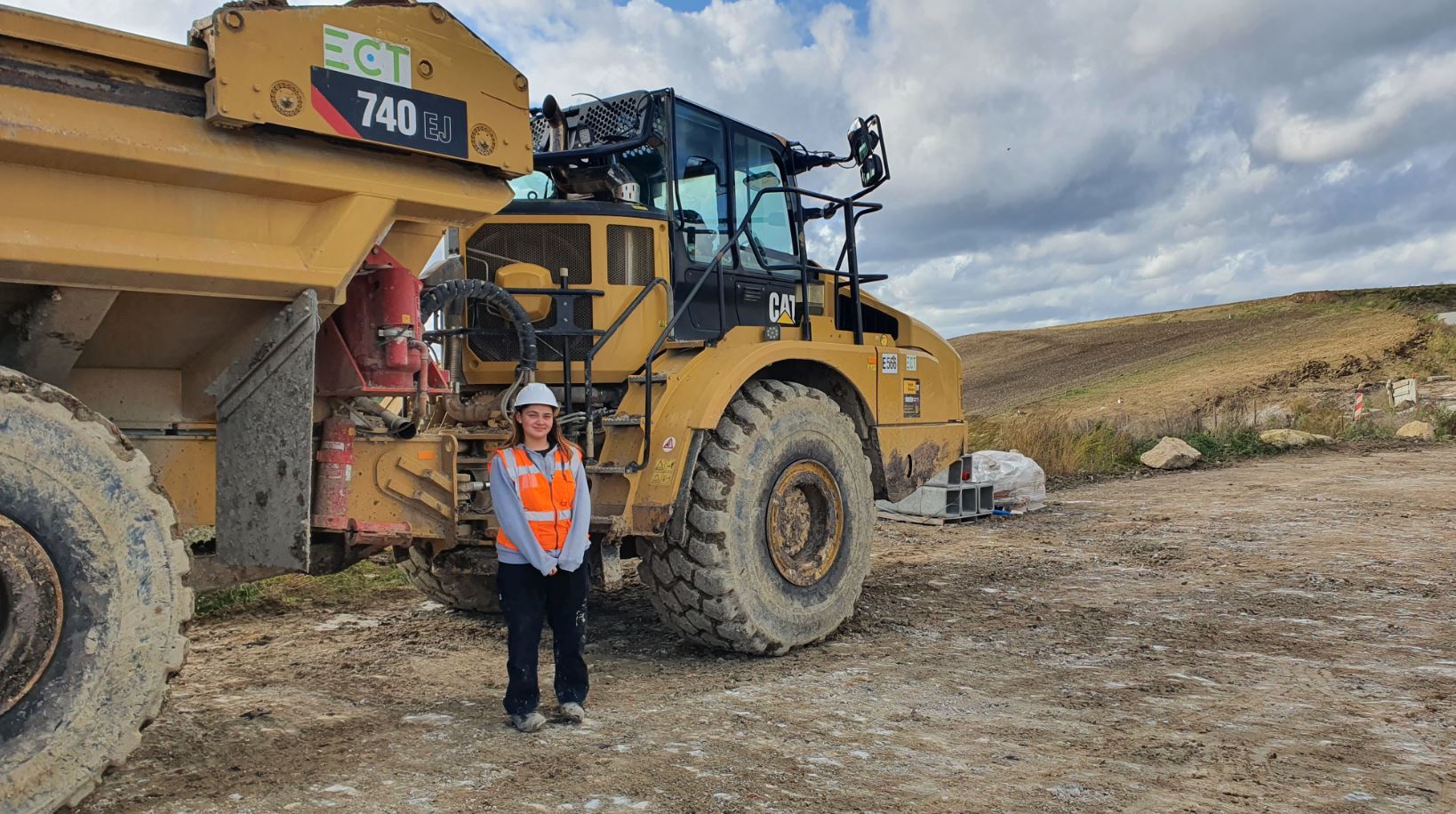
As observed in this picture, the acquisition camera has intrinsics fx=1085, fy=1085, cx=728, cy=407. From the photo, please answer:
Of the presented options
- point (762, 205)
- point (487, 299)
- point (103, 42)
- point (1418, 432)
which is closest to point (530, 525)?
point (487, 299)

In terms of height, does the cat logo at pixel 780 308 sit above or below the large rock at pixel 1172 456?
above

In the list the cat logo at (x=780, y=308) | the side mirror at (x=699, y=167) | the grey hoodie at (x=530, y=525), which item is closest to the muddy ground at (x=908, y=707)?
the grey hoodie at (x=530, y=525)

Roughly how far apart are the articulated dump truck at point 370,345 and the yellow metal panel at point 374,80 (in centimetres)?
1

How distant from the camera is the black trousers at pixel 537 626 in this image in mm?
4066

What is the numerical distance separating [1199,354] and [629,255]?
3058cm

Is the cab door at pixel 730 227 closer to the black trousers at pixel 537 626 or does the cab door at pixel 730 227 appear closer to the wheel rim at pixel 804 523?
Result: the wheel rim at pixel 804 523

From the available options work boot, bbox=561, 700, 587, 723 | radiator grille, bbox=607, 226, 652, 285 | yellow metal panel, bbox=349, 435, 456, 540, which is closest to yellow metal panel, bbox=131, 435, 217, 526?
yellow metal panel, bbox=349, 435, 456, 540

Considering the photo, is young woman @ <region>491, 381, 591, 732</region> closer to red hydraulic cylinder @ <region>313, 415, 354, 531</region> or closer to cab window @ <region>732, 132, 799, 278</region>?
red hydraulic cylinder @ <region>313, 415, 354, 531</region>

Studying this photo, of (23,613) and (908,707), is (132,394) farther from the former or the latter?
(908,707)

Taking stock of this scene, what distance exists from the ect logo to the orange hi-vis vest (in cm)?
140

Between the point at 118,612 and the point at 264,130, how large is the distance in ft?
4.86

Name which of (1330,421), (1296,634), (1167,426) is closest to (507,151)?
(1296,634)

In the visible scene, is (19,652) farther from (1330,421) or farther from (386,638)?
(1330,421)

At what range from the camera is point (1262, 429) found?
1711cm
